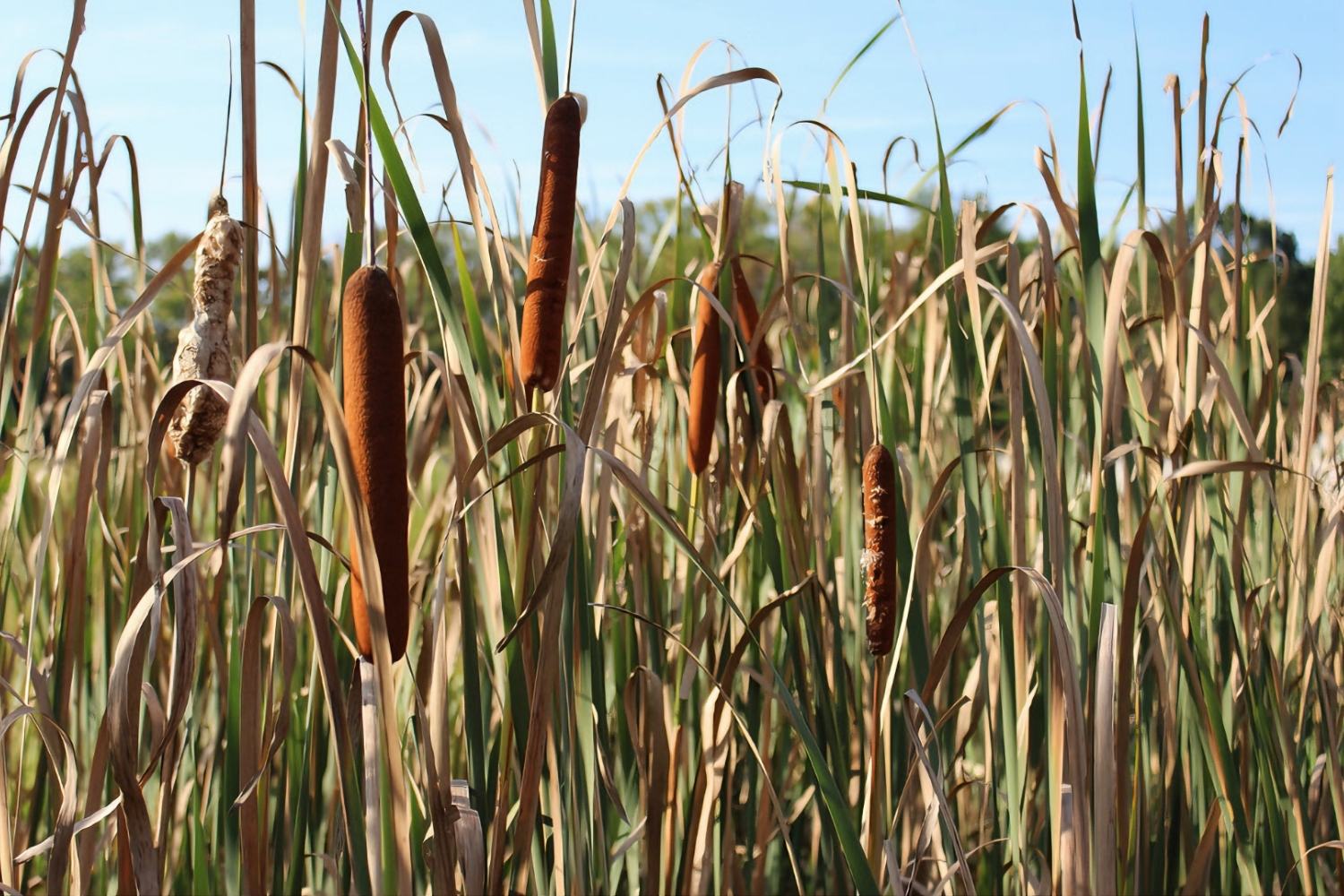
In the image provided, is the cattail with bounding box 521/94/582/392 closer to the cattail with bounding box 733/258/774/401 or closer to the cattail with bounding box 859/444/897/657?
the cattail with bounding box 859/444/897/657

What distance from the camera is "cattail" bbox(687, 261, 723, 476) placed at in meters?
1.16

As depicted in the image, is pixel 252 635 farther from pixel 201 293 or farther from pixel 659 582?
pixel 659 582

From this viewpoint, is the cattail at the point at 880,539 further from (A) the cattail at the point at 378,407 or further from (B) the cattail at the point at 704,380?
(A) the cattail at the point at 378,407

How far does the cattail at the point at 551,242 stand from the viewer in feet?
2.76

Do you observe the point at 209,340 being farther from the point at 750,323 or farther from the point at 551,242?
the point at 750,323

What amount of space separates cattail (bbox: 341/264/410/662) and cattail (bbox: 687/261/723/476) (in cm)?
52

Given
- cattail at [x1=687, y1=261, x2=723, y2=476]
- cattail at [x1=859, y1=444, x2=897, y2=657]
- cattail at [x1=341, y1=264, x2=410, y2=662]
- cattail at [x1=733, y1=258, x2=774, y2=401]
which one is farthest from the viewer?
cattail at [x1=733, y1=258, x2=774, y2=401]

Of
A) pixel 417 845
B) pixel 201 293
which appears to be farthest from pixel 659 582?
pixel 201 293

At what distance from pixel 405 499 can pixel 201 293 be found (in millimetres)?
285

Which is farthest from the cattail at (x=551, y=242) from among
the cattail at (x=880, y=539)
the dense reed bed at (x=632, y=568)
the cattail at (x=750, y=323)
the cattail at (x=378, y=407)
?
the cattail at (x=750, y=323)

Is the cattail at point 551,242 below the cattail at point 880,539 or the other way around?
the other way around

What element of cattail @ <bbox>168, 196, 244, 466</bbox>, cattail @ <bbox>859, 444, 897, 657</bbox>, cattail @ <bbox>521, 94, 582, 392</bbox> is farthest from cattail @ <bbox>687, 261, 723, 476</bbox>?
cattail @ <bbox>168, 196, 244, 466</bbox>

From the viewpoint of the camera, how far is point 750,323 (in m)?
1.38

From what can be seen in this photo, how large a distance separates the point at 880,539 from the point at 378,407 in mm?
508
